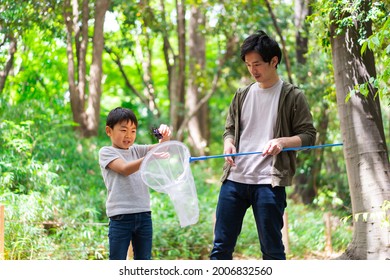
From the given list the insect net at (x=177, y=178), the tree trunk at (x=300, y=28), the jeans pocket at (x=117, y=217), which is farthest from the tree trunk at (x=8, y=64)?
the jeans pocket at (x=117, y=217)

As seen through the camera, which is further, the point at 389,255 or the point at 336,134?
the point at 336,134

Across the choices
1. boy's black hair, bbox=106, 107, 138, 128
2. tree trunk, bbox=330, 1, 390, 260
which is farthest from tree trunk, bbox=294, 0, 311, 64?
boy's black hair, bbox=106, 107, 138, 128

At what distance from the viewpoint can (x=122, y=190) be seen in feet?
10.4

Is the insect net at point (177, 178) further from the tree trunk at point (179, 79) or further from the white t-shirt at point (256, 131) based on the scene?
the tree trunk at point (179, 79)

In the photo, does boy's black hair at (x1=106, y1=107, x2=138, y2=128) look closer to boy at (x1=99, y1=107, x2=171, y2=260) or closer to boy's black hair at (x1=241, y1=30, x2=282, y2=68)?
boy at (x1=99, y1=107, x2=171, y2=260)

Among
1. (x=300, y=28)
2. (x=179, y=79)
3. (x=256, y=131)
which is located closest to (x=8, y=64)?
(x=300, y=28)

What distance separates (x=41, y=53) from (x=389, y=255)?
5867 mm

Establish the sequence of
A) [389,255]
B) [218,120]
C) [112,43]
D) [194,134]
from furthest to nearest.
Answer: [218,120], [194,134], [112,43], [389,255]

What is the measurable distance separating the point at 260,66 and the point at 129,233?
107cm

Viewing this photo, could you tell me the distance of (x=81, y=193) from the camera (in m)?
6.78

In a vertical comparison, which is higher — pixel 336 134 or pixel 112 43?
pixel 112 43

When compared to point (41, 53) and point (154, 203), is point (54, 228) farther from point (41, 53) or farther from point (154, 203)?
point (41, 53)

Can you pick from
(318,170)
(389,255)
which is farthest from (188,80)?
(389,255)

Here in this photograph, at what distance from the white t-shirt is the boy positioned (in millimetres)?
401
